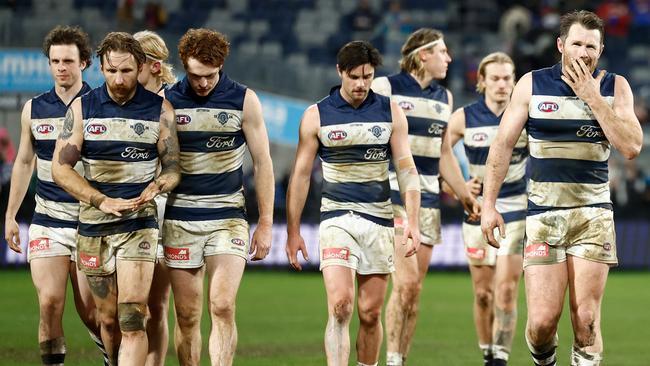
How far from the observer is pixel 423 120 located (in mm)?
11188

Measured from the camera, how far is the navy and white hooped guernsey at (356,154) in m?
9.20

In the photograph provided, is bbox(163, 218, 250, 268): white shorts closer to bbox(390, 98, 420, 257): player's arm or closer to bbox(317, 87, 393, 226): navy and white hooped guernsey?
bbox(317, 87, 393, 226): navy and white hooped guernsey

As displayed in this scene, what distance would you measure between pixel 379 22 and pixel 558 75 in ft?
62.8

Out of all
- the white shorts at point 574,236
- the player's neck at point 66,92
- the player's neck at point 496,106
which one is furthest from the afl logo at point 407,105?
the player's neck at point 66,92

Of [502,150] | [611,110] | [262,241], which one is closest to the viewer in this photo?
[611,110]

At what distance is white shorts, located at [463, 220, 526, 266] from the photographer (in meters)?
11.1

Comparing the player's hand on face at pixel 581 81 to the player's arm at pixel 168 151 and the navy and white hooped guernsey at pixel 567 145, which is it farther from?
the player's arm at pixel 168 151

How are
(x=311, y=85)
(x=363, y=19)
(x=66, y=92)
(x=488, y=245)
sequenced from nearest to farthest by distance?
(x=66, y=92) < (x=488, y=245) < (x=311, y=85) < (x=363, y=19)

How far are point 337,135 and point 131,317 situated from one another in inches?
85.3

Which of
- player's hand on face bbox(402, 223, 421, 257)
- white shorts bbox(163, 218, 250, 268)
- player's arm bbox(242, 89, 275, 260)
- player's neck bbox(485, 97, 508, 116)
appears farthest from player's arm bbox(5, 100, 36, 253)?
Answer: player's neck bbox(485, 97, 508, 116)

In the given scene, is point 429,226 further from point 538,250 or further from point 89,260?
point 89,260

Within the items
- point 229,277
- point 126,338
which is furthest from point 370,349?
point 126,338

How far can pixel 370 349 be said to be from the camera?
920 centimetres

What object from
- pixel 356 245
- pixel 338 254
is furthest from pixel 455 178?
pixel 338 254
